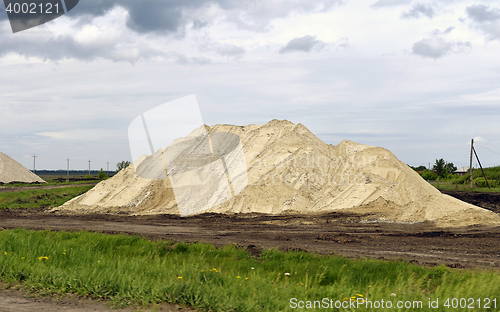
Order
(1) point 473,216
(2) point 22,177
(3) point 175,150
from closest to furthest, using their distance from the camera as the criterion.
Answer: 1. (1) point 473,216
2. (3) point 175,150
3. (2) point 22,177

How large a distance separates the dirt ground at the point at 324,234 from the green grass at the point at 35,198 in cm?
590

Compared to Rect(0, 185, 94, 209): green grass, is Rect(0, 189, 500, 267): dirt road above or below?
below

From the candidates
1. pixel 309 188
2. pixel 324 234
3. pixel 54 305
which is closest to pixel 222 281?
pixel 54 305

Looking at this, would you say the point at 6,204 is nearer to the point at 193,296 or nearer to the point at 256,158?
the point at 256,158

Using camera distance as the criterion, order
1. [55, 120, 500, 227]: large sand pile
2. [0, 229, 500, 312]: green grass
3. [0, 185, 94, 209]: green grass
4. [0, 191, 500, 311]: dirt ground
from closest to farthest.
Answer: [0, 229, 500, 312]: green grass < [0, 191, 500, 311]: dirt ground < [55, 120, 500, 227]: large sand pile < [0, 185, 94, 209]: green grass

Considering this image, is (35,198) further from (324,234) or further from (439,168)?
(439,168)

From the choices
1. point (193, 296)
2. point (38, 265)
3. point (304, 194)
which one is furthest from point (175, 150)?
point (193, 296)

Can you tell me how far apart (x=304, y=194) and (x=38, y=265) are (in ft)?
70.4

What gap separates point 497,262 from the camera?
12.1 meters

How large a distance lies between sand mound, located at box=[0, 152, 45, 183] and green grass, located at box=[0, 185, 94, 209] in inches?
1258

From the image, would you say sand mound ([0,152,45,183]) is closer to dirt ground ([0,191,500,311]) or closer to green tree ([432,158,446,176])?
dirt ground ([0,191,500,311])

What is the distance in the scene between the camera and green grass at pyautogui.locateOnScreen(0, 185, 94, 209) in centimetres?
3228

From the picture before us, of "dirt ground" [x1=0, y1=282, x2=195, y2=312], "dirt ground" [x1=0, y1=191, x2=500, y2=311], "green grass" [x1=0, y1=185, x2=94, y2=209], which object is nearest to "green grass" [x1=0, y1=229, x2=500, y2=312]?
"dirt ground" [x1=0, y1=282, x2=195, y2=312]

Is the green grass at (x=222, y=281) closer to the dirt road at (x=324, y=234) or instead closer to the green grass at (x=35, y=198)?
the dirt road at (x=324, y=234)
